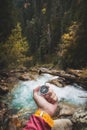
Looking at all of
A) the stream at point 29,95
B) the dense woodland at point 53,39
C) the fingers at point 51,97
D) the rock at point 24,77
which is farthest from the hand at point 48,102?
the dense woodland at point 53,39

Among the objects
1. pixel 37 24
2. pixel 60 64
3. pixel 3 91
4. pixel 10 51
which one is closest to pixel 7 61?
pixel 10 51

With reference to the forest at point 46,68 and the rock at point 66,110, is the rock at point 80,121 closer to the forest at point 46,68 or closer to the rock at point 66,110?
the forest at point 46,68

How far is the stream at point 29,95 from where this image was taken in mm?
14148

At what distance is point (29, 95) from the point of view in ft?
53.2

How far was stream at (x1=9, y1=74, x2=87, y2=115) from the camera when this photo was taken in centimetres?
1415

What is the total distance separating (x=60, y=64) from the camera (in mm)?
28672

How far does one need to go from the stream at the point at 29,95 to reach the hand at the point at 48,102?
11.9 m

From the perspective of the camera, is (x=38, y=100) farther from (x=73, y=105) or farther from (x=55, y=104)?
(x=73, y=105)

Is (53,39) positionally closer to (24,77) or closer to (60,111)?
(24,77)

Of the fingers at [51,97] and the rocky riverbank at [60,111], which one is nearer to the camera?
the fingers at [51,97]

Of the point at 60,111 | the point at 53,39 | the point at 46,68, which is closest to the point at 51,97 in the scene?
the point at 60,111

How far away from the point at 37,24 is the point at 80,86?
33.9 metres

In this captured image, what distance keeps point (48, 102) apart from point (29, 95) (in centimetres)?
1494

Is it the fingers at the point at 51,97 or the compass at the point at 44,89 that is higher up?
the compass at the point at 44,89
